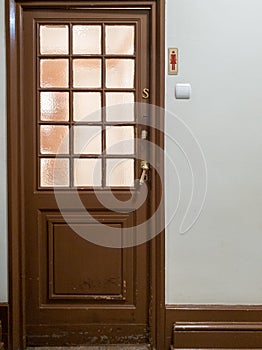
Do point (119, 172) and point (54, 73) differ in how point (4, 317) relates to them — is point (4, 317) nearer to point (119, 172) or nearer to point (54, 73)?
point (119, 172)

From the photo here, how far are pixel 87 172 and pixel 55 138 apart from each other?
0.27m

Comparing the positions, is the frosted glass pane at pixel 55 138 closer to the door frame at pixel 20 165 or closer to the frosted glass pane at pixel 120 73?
the door frame at pixel 20 165

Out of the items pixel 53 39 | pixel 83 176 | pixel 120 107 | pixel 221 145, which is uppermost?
pixel 53 39

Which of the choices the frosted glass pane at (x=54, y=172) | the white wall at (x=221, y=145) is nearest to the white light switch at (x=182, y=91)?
the white wall at (x=221, y=145)

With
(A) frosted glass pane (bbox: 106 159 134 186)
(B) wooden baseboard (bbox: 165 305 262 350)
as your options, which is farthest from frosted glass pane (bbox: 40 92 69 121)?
(B) wooden baseboard (bbox: 165 305 262 350)

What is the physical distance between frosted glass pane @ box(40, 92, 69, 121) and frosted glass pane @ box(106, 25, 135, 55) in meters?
0.39

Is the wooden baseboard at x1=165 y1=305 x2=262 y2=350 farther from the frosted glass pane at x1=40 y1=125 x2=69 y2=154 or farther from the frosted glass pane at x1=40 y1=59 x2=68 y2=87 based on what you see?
the frosted glass pane at x1=40 y1=59 x2=68 y2=87

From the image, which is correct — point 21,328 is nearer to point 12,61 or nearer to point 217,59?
point 12,61

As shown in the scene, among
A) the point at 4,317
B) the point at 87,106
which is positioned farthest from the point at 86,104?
the point at 4,317

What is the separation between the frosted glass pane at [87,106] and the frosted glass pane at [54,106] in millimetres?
58

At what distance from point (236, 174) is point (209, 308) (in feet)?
2.56

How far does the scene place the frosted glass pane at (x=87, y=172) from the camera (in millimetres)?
3033

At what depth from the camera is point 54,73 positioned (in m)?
3.00

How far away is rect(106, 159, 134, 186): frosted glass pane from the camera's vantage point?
3.04 metres
